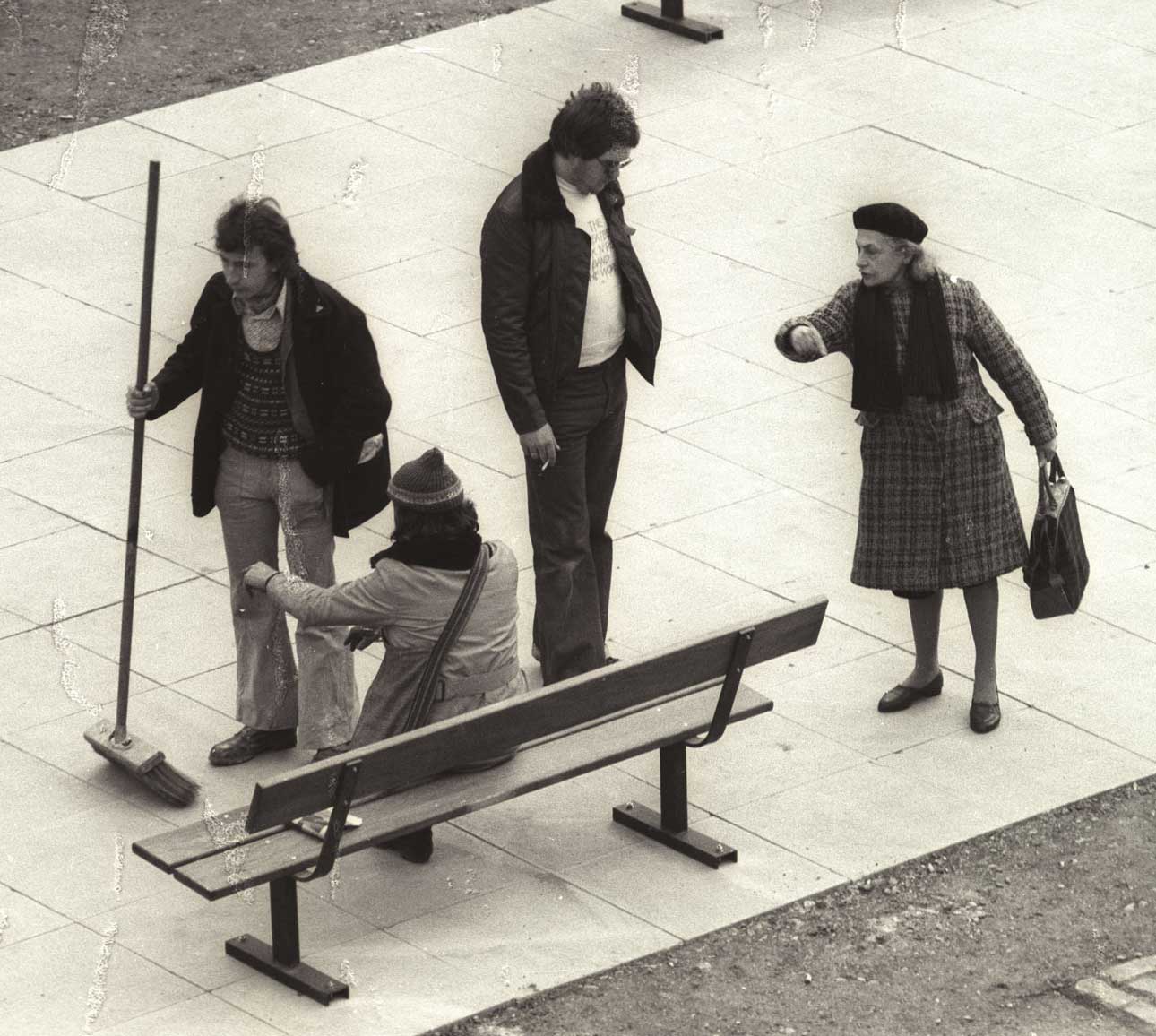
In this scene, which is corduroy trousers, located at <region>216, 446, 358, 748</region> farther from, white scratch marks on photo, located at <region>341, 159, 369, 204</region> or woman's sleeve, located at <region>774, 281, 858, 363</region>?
white scratch marks on photo, located at <region>341, 159, 369, 204</region>

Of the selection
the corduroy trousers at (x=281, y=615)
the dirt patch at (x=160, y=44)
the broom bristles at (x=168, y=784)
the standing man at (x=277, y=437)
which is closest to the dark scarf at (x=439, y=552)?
the standing man at (x=277, y=437)

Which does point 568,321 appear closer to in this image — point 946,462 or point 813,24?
point 946,462

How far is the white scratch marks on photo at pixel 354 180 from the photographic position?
41.8 feet

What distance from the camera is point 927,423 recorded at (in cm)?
862

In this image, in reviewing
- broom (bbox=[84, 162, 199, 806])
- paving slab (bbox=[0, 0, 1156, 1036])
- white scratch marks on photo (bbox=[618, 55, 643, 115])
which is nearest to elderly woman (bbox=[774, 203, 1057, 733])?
paving slab (bbox=[0, 0, 1156, 1036])

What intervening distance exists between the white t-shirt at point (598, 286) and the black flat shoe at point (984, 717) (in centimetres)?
165

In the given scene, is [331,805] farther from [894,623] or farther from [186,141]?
[186,141]

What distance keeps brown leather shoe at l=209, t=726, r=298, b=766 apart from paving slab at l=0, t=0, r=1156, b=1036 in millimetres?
96

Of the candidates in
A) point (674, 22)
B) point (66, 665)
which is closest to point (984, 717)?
point (66, 665)

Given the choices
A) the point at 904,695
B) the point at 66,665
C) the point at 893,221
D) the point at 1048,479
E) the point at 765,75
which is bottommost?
the point at 66,665

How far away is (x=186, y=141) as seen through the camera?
526 inches

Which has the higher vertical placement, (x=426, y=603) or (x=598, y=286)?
(x=598, y=286)

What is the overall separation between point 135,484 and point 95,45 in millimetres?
6866

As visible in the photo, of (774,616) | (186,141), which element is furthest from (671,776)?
(186,141)
